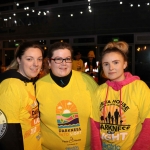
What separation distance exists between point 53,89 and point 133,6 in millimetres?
11312

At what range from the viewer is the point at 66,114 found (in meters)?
2.24

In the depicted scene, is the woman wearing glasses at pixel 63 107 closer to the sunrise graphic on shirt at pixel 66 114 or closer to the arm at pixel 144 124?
the sunrise graphic on shirt at pixel 66 114

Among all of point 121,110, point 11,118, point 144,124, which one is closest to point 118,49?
point 121,110

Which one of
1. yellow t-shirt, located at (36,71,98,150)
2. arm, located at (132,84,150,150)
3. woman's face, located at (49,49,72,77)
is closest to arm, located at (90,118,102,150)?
yellow t-shirt, located at (36,71,98,150)

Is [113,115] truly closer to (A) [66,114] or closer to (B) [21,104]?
(A) [66,114]

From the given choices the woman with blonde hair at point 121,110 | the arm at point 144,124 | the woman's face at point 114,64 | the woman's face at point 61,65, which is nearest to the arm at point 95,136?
the woman with blonde hair at point 121,110

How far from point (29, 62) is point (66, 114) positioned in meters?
0.64

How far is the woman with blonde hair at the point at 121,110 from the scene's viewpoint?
6.58ft

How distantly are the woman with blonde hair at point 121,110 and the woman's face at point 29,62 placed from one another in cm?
67

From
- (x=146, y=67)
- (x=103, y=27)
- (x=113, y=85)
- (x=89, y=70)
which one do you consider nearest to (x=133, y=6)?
(x=103, y=27)

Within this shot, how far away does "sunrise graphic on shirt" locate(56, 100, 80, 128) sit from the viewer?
224 cm

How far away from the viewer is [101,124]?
2.14m

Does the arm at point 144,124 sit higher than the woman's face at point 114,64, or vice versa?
the woman's face at point 114,64

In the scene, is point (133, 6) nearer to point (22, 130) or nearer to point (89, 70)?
point (89, 70)
